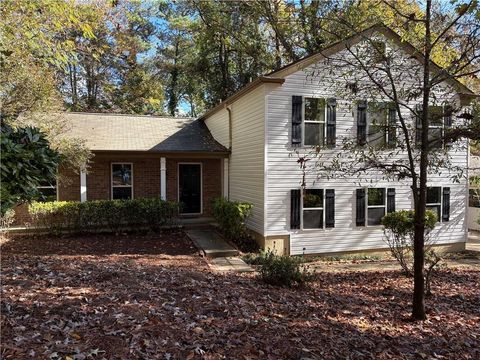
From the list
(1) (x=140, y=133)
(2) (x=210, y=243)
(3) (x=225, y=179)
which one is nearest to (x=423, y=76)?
(2) (x=210, y=243)

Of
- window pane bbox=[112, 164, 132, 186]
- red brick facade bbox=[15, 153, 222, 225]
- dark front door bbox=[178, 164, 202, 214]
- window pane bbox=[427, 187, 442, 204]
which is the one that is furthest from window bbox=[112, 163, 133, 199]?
window pane bbox=[427, 187, 442, 204]

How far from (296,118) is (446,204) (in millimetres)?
6009

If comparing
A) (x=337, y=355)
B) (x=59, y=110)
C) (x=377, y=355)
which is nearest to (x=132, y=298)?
(x=337, y=355)

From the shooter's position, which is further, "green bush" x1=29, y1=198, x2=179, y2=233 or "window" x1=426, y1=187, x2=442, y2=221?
"window" x1=426, y1=187, x2=442, y2=221

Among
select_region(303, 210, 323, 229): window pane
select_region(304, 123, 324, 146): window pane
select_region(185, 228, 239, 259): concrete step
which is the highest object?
select_region(304, 123, 324, 146): window pane

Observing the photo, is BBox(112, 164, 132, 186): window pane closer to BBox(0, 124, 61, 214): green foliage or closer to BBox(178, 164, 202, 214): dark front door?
BBox(178, 164, 202, 214): dark front door

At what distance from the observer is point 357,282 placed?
7492mm

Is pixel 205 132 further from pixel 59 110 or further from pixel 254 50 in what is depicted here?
pixel 254 50

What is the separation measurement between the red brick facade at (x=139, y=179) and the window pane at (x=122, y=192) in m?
0.18

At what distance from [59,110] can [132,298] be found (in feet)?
27.7

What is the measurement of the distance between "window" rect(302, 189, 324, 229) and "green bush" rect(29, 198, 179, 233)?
4.45 metres

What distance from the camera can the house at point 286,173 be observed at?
396 inches

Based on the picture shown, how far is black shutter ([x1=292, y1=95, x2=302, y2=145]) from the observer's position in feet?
33.3

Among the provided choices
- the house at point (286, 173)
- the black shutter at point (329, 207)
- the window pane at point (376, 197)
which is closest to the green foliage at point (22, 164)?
the house at point (286, 173)
